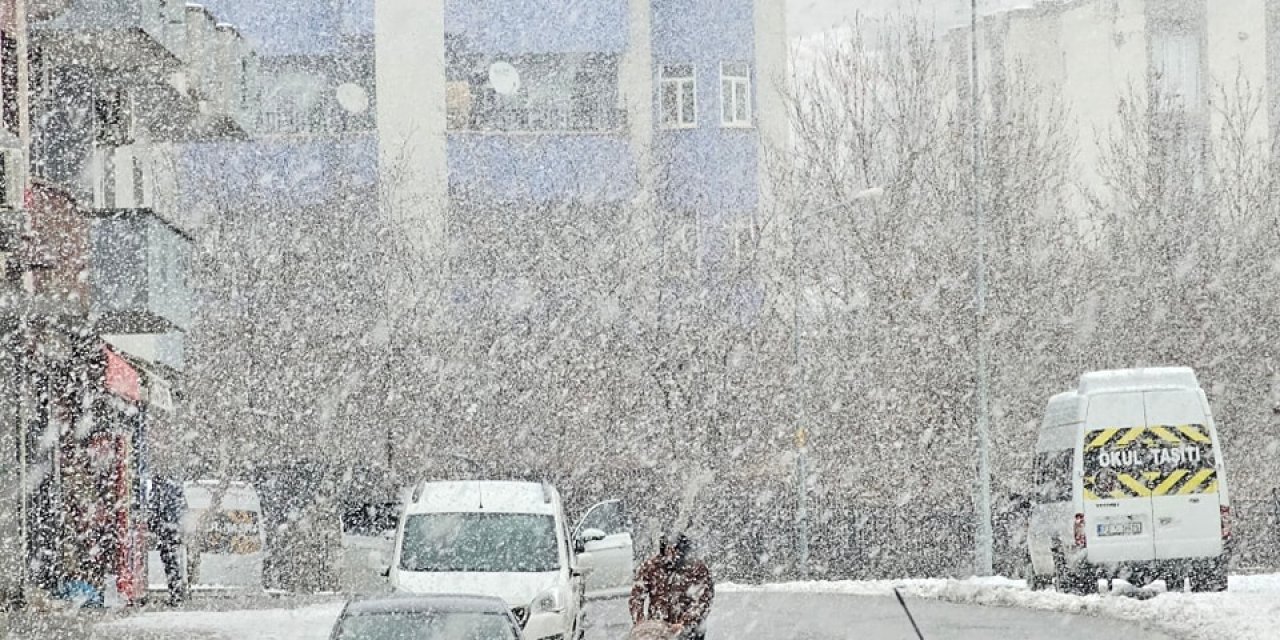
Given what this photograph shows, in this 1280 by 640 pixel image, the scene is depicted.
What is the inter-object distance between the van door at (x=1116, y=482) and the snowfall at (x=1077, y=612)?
628 millimetres

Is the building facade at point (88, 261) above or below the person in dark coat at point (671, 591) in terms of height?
above

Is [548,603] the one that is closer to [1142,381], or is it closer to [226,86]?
A: [1142,381]

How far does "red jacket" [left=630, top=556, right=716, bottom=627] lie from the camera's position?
1433cm

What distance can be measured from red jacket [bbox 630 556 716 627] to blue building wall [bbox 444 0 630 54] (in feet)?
97.7

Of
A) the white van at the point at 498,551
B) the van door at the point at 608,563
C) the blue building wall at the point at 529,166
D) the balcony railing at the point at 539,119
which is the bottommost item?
the van door at the point at 608,563

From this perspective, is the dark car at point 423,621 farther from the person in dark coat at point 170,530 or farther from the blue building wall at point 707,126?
the blue building wall at point 707,126

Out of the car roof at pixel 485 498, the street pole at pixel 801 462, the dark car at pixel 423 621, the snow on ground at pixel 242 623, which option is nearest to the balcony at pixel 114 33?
the snow on ground at pixel 242 623

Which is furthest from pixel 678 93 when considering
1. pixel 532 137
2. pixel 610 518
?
pixel 610 518

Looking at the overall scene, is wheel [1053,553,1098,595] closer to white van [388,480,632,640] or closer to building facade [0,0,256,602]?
white van [388,480,632,640]

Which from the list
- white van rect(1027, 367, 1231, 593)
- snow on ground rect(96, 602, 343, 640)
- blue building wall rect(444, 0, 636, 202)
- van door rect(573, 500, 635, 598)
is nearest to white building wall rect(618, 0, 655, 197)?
blue building wall rect(444, 0, 636, 202)

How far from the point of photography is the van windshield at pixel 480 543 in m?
18.1

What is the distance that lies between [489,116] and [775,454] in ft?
30.2

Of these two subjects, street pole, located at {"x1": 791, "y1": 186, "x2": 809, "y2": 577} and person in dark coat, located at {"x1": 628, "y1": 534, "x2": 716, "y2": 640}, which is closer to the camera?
person in dark coat, located at {"x1": 628, "y1": 534, "x2": 716, "y2": 640}

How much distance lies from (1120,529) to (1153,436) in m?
1.28
